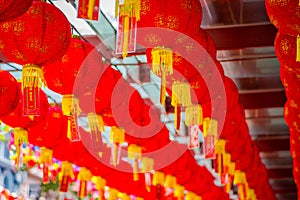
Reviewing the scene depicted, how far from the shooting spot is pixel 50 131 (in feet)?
17.5

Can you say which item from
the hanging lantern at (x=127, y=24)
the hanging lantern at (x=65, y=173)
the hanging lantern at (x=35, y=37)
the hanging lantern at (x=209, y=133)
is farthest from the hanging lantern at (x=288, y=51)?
the hanging lantern at (x=65, y=173)

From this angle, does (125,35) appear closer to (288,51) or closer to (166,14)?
(166,14)

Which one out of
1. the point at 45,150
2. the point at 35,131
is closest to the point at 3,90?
the point at 35,131

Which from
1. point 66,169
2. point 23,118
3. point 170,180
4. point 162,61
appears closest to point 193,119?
point 162,61

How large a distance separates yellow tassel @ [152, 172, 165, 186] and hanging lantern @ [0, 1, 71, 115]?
11.5 ft

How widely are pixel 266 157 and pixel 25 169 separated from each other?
15.3 feet

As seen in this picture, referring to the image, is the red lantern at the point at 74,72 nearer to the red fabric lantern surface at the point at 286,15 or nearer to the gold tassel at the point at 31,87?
the gold tassel at the point at 31,87

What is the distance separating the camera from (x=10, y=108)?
4.19 m

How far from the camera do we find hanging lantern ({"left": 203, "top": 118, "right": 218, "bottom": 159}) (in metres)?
5.10

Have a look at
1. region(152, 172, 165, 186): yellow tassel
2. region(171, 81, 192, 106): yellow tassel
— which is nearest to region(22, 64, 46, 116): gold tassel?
region(171, 81, 192, 106): yellow tassel

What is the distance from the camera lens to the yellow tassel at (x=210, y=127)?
5.09m

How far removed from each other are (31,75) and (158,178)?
3533 millimetres

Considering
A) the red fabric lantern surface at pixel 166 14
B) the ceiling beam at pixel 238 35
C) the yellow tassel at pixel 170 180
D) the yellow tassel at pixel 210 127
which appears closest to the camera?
the red fabric lantern surface at pixel 166 14

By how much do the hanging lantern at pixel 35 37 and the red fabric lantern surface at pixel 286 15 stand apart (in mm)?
1086
